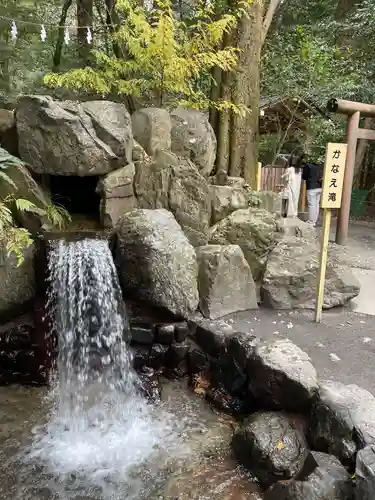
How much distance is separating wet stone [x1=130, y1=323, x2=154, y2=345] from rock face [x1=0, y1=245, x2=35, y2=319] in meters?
1.38

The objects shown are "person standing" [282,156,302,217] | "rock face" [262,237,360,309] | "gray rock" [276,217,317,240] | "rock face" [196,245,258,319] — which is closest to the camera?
"rock face" [196,245,258,319]

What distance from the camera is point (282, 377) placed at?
396 centimetres

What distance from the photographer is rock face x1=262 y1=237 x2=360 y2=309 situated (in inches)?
233

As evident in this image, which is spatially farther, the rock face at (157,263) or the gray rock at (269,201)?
the gray rock at (269,201)

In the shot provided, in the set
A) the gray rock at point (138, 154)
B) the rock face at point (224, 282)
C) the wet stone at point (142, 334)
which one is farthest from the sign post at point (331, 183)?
the gray rock at point (138, 154)

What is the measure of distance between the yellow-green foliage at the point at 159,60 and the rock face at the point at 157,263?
116 inches

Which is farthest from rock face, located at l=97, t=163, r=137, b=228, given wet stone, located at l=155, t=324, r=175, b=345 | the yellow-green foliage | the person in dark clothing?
the person in dark clothing

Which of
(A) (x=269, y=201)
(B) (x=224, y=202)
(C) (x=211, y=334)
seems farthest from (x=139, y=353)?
(A) (x=269, y=201)

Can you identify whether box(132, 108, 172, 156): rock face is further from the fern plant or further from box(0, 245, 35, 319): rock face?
box(0, 245, 35, 319): rock face

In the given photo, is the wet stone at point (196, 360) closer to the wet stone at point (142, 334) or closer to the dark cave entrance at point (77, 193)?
the wet stone at point (142, 334)

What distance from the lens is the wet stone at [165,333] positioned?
5148 mm

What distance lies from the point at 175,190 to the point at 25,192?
1.99 metres

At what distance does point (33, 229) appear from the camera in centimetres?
548

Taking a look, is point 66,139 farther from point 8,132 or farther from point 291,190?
point 291,190
